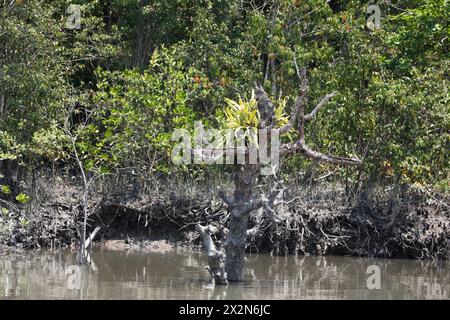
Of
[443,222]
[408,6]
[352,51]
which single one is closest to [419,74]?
[352,51]

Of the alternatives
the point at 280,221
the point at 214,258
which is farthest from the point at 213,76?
A: the point at 214,258

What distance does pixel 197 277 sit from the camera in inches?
518

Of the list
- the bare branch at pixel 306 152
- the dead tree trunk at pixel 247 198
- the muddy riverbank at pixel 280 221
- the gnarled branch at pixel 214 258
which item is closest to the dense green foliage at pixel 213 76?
the muddy riverbank at pixel 280 221

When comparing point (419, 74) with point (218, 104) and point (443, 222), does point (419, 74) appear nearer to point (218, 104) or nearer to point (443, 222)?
point (443, 222)

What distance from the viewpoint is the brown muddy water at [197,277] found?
38.8 ft

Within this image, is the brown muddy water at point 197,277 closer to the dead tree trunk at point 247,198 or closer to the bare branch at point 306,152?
the dead tree trunk at point 247,198

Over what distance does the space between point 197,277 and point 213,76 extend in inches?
226

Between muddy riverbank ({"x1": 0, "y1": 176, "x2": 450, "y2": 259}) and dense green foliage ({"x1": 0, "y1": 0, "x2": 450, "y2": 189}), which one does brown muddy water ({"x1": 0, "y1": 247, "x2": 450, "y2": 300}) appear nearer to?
muddy riverbank ({"x1": 0, "y1": 176, "x2": 450, "y2": 259})

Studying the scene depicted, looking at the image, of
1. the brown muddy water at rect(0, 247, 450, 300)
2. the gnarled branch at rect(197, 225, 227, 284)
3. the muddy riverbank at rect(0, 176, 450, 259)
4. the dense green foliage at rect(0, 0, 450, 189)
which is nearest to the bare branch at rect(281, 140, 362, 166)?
the gnarled branch at rect(197, 225, 227, 284)

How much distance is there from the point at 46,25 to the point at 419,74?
6881 mm

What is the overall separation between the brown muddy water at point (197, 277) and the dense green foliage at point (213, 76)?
6.05 feet

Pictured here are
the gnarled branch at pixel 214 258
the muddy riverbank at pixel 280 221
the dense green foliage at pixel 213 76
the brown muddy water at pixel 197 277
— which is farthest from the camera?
the dense green foliage at pixel 213 76

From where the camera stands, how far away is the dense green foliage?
15805mm

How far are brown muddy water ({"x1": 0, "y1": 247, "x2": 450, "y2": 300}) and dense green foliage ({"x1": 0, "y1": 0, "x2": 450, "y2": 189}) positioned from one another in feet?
6.05
